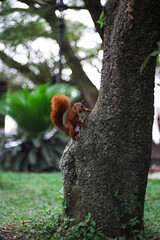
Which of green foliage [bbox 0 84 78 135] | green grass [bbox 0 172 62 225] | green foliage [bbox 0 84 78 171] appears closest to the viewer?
green grass [bbox 0 172 62 225]

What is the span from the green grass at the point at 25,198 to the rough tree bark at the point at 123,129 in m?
0.61

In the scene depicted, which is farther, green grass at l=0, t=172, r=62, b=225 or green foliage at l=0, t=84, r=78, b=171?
green foliage at l=0, t=84, r=78, b=171

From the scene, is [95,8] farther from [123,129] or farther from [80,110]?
[123,129]

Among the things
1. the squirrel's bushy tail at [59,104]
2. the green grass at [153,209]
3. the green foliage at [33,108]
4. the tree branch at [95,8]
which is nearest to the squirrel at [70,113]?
the squirrel's bushy tail at [59,104]

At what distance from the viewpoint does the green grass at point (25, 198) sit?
8.63 ft

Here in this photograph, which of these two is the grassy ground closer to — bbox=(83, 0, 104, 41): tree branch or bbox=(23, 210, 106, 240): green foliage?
bbox=(23, 210, 106, 240): green foliage

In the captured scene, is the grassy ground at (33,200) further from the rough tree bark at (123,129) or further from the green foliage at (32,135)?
the green foliage at (32,135)

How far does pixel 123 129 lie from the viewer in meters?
1.81

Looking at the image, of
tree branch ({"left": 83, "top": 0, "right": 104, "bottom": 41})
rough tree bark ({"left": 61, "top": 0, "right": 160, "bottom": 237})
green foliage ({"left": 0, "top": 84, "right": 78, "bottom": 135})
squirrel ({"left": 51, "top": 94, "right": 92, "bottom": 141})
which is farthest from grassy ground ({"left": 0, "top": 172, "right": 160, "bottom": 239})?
green foliage ({"left": 0, "top": 84, "right": 78, "bottom": 135})

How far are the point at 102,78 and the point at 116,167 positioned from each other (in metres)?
0.60

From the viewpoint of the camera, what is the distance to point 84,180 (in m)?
1.88

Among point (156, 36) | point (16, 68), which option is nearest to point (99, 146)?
point (156, 36)

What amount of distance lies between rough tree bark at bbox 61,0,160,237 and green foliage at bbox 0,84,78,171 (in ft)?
15.6

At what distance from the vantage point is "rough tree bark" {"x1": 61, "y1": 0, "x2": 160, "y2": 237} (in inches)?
70.2
